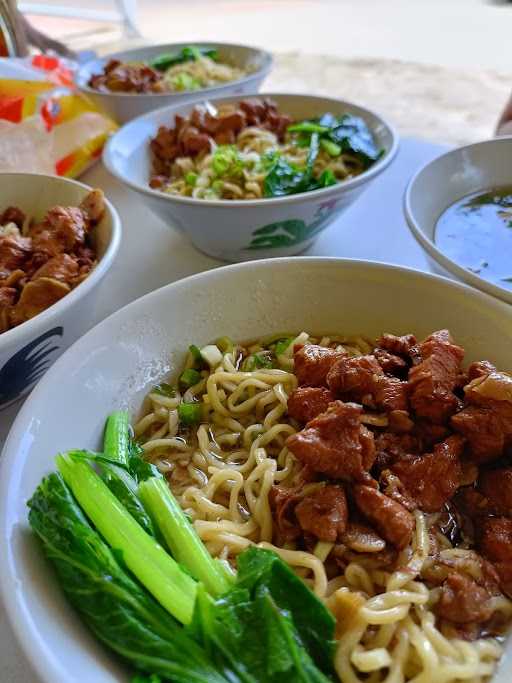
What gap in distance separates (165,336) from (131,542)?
65 centimetres

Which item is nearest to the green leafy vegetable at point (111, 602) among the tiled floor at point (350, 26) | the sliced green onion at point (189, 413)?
the sliced green onion at point (189, 413)

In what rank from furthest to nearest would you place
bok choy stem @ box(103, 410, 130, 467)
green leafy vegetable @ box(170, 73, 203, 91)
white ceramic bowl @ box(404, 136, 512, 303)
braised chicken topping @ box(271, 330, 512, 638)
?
1. green leafy vegetable @ box(170, 73, 203, 91)
2. white ceramic bowl @ box(404, 136, 512, 303)
3. bok choy stem @ box(103, 410, 130, 467)
4. braised chicken topping @ box(271, 330, 512, 638)

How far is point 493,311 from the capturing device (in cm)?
151

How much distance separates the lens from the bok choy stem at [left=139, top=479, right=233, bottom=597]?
1145mm

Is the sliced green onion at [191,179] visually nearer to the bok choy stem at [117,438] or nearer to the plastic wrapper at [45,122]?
the plastic wrapper at [45,122]

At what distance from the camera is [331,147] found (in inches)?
97.9

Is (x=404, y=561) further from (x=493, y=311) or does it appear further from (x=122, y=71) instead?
(x=122, y=71)

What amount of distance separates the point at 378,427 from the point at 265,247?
916 millimetres

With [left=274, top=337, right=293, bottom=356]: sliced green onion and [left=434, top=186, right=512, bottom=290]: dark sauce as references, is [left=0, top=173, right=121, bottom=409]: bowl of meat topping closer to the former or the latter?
[left=274, top=337, right=293, bottom=356]: sliced green onion

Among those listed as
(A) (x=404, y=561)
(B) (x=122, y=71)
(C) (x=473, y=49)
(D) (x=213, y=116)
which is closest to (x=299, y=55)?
(C) (x=473, y=49)

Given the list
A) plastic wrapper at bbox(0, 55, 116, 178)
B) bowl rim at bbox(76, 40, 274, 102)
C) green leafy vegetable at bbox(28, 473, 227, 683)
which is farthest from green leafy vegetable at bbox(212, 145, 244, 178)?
green leafy vegetable at bbox(28, 473, 227, 683)

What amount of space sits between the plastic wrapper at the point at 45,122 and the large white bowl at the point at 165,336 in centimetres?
134

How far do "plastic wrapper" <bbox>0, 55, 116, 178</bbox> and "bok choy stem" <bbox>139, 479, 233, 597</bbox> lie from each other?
1.80 metres

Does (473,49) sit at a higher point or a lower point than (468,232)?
lower
